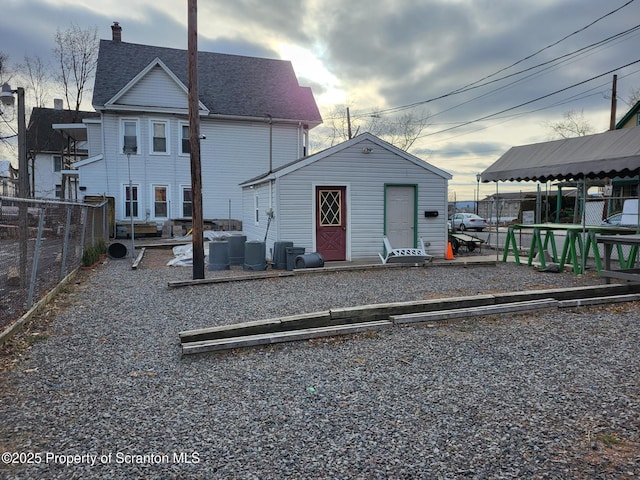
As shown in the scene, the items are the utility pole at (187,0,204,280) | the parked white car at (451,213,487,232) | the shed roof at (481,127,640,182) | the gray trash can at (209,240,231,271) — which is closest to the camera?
the shed roof at (481,127,640,182)

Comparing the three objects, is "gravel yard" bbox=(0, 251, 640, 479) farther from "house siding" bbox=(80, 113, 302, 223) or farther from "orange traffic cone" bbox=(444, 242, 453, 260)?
"house siding" bbox=(80, 113, 302, 223)

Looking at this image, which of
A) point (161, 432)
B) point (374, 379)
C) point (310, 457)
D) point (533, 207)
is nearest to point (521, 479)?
point (310, 457)

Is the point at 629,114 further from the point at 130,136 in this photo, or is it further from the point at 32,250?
the point at 32,250

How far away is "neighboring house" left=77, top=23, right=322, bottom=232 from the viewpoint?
19.8 m

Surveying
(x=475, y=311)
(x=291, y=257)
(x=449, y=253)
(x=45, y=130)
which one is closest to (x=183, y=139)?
(x=291, y=257)

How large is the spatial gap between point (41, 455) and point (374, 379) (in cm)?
253

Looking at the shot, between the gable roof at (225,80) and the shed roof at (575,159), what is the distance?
45.0 ft

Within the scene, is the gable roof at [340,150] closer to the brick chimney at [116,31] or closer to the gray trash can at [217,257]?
the gray trash can at [217,257]

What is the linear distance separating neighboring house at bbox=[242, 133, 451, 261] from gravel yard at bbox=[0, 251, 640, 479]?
6210 millimetres

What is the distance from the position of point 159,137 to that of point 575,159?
1742cm

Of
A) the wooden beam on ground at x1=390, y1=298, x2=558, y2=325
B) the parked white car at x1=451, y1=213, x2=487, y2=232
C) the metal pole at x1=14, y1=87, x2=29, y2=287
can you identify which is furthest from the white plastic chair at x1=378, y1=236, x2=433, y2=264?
the parked white car at x1=451, y1=213, x2=487, y2=232

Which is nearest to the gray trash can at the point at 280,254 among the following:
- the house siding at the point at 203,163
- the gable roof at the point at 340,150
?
the gable roof at the point at 340,150

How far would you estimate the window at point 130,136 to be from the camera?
65.1ft

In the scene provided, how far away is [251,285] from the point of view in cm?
878
